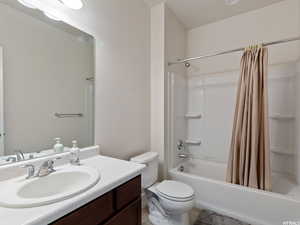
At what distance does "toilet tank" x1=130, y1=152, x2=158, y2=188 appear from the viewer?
62.6 inches

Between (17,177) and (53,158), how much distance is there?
0.21 metres

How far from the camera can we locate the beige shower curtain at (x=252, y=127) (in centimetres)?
157

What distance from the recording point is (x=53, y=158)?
1065 mm

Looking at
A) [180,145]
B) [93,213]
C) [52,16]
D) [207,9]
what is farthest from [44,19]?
[180,145]

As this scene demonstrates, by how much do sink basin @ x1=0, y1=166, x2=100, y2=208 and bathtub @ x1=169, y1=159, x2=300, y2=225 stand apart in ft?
4.38

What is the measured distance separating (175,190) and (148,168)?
348 mm

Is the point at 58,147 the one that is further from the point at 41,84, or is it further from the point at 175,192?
the point at 175,192

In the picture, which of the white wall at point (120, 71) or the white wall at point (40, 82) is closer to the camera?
the white wall at point (40, 82)

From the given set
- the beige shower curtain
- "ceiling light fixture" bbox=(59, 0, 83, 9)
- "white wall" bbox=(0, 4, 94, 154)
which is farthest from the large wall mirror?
the beige shower curtain

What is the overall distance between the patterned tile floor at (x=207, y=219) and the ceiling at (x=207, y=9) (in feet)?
8.38

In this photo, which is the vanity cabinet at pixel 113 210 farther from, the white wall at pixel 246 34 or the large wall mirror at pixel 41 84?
the white wall at pixel 246 34

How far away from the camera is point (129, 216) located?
97cm

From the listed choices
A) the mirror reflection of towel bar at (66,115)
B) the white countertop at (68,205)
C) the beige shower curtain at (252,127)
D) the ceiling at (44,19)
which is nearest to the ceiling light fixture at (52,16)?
the ceiling at (44,19)

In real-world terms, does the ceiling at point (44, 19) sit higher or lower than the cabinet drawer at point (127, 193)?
higher
